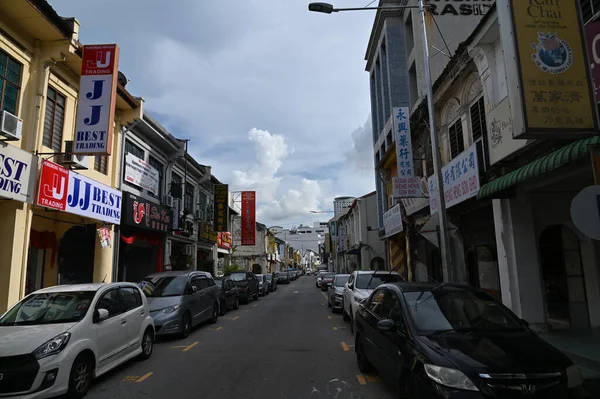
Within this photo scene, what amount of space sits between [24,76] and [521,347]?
42.3 feet

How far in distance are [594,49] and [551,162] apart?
2491mm

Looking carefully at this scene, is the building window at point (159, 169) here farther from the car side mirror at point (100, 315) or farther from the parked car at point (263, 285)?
the car side mirror at point (100, 315)

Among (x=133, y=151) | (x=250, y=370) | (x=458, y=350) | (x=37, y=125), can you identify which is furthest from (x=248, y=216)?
(x=458, y=350)

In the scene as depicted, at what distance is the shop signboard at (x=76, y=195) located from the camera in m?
11.1

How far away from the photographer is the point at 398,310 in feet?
19.0

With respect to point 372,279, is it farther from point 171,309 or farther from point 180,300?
point 171,309

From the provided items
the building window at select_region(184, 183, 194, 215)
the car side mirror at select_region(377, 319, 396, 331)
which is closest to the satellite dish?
the car side mirror at select_region(377, 319, 396, 331)

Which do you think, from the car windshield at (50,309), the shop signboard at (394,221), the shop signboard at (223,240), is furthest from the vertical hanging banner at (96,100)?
the shop signboard at (223,240)

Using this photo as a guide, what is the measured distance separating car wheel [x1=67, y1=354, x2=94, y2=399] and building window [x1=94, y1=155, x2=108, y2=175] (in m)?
9.98

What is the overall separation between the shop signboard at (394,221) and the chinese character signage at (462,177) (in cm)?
662

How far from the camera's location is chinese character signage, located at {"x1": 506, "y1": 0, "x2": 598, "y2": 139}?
696cm

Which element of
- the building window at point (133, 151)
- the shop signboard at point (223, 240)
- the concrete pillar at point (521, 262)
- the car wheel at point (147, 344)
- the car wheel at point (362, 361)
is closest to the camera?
the car wheel at point (362, 361)

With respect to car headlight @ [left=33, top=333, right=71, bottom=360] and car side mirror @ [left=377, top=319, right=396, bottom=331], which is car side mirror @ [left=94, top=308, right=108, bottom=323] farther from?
car side mirror @ [left=377, top=319, right=396, bottom=331]

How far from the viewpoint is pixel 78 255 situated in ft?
53.0
